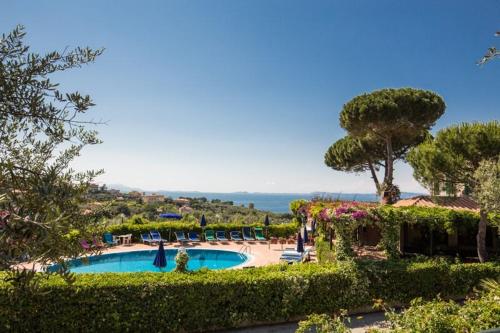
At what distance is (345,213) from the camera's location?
13.6 metres

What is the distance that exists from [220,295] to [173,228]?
49.2 ft

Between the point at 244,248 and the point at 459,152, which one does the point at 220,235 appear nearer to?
the point at 244,248

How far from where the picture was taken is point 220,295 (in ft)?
32.7

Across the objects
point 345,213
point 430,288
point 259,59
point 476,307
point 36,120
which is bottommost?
point 430,288

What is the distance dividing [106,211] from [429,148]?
50.9ft

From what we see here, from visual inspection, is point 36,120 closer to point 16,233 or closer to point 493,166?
point 16,233

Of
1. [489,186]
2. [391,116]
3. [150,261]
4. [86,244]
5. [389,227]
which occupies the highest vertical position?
[391,116]

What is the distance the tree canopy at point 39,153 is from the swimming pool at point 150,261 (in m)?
16.1

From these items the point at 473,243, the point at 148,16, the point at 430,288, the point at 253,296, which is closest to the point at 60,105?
the point at 148,16

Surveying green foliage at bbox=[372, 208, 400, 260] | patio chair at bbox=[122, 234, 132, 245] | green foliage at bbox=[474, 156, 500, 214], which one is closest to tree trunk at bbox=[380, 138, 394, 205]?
green foliage at bbox=[372, 208, 400, 260]

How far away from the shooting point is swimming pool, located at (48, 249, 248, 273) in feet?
61.6

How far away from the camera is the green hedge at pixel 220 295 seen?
863 cm

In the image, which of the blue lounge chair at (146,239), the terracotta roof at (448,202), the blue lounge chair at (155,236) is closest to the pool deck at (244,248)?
the blue lounge chair at (146,239)

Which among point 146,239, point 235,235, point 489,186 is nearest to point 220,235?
point 235,235
